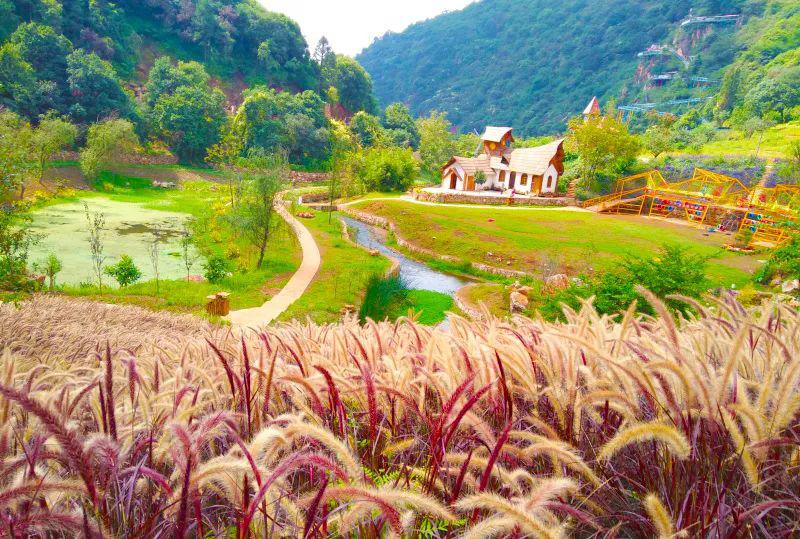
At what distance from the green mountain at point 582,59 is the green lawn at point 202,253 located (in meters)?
53.7

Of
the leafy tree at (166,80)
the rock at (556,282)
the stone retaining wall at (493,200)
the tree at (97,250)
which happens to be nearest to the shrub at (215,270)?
the tree at (97,250)

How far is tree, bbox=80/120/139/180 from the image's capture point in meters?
31.1

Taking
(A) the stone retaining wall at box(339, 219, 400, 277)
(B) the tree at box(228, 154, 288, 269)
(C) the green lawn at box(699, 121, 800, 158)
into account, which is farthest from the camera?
(C) the green lawn at box(699, 121, 800, 158)

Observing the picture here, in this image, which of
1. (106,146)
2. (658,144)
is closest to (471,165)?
(658,144)

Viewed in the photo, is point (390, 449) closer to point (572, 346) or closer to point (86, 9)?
point (572, 346)

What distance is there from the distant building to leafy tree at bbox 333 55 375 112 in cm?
3531

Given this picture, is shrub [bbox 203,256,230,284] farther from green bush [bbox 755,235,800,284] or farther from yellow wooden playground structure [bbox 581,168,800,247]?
yellow wooden playground structure [bbox 581,168,800,247]

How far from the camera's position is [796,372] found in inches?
48.2

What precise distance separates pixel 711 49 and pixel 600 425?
102 metres

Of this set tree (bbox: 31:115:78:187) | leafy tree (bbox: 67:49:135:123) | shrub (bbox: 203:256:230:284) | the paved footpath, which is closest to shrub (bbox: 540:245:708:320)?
the paved footpath

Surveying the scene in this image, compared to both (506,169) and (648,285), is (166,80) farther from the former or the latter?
(648,285)

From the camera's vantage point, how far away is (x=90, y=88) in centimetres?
3850

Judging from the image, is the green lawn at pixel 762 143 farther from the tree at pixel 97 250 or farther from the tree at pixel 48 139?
the tree at pixel 48 139

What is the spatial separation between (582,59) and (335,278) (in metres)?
101
